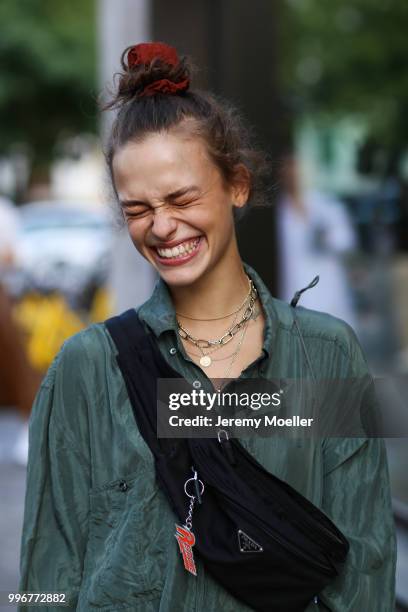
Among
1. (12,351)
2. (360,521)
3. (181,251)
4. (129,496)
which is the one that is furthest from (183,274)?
(12,351)

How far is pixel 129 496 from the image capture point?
211 cm

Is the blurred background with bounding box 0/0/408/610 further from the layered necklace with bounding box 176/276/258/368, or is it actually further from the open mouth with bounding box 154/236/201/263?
the open mouth with bounding box 154/236/201/263

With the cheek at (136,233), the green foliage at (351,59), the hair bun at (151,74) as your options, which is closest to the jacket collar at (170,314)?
the cheek at (136,233)

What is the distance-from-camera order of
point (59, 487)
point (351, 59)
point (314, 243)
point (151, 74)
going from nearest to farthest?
point (59, 487) → point (151, 74) → point (314, 243) → point (351, 59)

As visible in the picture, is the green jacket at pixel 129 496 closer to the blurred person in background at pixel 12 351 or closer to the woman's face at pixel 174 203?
the woman's face at pixel 174 203

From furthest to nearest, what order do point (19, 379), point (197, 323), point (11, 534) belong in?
point (19, 379) → point (11, 534) → point (197, 323)

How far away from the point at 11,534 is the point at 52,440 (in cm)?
404

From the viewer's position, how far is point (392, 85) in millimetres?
8648

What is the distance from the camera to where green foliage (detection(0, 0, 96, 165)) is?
25.9 metres

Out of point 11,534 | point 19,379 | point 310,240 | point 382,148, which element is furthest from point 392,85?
point 11,534

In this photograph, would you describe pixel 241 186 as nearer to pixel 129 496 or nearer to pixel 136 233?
pixel 136 233

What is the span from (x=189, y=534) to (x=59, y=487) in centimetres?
28

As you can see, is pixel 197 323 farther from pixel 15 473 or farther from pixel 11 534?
pixel 15 473

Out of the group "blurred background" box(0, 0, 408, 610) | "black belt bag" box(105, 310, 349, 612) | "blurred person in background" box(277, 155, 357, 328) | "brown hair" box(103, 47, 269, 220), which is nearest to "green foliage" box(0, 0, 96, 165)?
"blurred background" box(0, 0, 408, 610)
